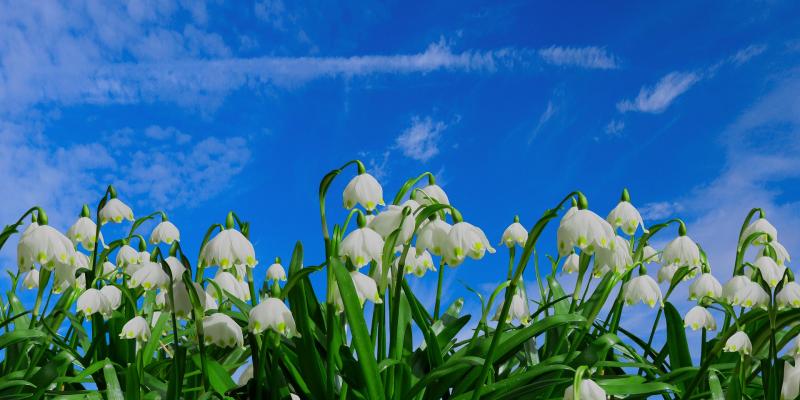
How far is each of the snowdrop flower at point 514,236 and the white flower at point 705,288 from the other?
3.28 ft

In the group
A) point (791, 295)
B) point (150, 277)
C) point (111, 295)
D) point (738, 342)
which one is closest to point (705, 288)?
point (791, 295)

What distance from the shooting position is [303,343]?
3.15 meters

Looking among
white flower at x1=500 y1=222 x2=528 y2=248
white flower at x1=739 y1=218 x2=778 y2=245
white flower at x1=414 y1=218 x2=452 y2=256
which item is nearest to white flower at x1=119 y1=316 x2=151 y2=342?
white flower at x1=414 y1=218 x2=452 y2=256

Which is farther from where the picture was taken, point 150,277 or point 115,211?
point 115,211

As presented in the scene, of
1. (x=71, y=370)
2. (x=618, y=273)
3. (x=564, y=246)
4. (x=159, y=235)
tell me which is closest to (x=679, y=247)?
(x=618, y=273)

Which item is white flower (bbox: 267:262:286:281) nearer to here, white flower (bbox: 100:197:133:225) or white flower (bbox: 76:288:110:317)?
white flower (bbox: 100:197:133:225)

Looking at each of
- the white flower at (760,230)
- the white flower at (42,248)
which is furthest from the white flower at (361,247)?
the white flower at (760,230)

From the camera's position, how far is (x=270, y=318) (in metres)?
2.83

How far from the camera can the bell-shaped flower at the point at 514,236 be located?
4.13m

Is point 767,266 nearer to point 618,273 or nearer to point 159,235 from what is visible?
point 618,273

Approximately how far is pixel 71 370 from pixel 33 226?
0.86 metres

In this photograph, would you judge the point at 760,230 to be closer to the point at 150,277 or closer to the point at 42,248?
the point at 150,277

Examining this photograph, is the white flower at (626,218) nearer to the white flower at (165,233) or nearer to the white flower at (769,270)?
the white flower at (769,270)

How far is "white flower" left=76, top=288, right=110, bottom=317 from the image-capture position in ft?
11.8
